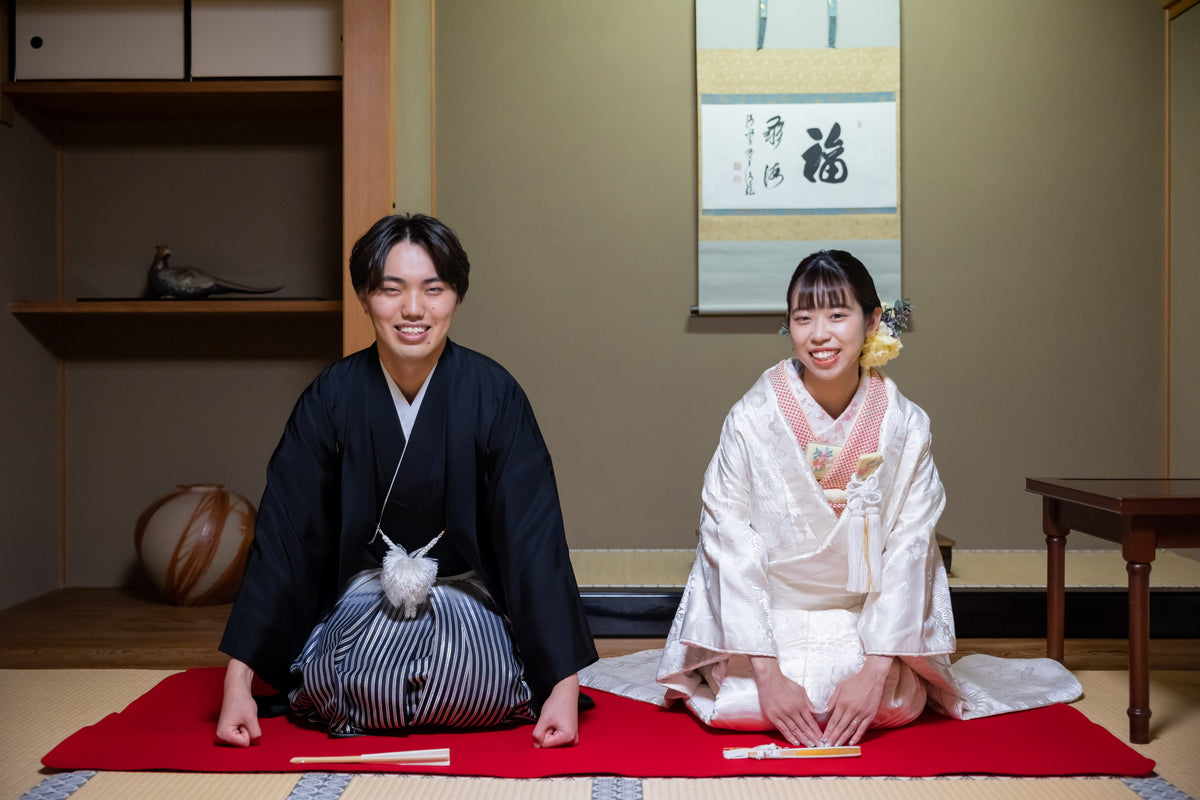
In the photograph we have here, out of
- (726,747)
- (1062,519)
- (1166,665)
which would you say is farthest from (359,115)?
(1166,665)

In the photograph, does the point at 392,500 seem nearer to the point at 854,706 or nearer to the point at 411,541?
the point at 411,541

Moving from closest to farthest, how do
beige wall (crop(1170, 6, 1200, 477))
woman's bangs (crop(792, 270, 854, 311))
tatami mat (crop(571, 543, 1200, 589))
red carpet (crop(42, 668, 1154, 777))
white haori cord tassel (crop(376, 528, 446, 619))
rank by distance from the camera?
red carpet (crop(42, 668, 1154, 777))
white haori cord tassel (crop(376, 528, 446, 619))
woman's bangs (crop(792, 270, 854, 311))
tatami mat (crop(571, 543, 1200, 589))
beige wall (crop(1170, 6, 1200, 477))

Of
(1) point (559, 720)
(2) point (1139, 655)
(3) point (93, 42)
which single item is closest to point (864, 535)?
(2) point (1139, 655)

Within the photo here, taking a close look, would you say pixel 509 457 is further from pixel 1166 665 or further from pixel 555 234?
pixel 1166 665

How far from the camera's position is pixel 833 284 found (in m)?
2.37

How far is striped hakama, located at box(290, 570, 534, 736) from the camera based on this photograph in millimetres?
2164

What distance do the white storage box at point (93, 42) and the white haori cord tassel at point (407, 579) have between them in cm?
238

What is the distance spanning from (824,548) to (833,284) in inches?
A: 25.6

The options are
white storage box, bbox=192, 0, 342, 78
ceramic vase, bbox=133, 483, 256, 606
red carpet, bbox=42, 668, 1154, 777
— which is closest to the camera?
red carpet, bbox=42, 668, 1154, 777

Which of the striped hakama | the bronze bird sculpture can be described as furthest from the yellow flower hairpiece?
the bronze bird sculpture

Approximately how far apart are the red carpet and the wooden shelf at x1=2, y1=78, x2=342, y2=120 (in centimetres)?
225

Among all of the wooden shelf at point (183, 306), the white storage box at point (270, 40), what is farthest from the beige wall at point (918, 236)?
the wooden shelf at point (183, 306)

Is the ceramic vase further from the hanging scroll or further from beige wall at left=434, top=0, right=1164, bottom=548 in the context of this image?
the hanging scroll

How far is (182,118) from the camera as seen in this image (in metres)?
3.96
